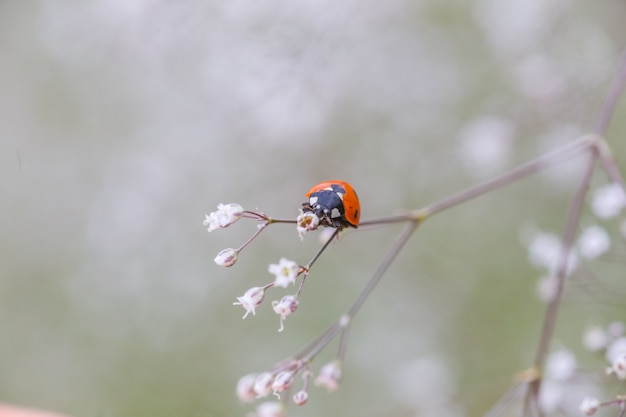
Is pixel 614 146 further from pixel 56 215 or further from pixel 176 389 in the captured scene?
pixel 56 215

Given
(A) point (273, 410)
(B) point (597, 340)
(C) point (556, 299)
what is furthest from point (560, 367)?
(A) point (273, 410)

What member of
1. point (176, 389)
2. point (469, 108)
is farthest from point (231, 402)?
point (469, 108)

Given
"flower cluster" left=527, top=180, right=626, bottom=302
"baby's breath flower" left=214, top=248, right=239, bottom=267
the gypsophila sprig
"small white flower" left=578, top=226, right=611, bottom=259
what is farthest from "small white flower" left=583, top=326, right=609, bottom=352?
"baby's breath flower" left=214, top=248, right=239, bottom=267

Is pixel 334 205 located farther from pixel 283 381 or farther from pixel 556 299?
pixel 556 299

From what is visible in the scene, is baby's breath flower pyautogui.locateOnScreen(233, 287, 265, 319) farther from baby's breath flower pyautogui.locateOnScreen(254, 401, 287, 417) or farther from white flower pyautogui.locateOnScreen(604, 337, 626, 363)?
white flower pyautogui.locateOnScreen(604, 337, 626, 363)

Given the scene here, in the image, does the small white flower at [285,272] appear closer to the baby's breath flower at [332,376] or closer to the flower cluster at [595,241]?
the baby's breath flower at [332,376]

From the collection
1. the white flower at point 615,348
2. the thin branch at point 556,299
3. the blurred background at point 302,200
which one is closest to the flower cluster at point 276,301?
the thin branch at point 556,299
